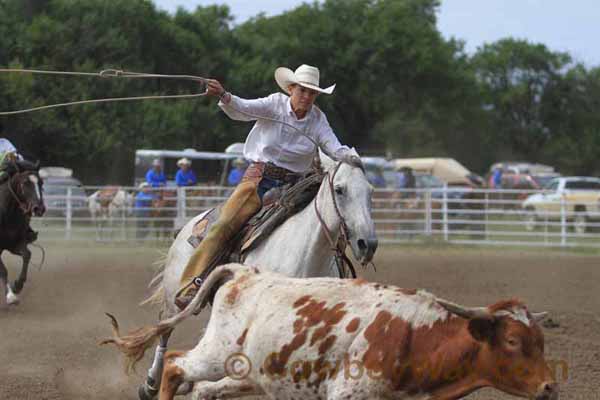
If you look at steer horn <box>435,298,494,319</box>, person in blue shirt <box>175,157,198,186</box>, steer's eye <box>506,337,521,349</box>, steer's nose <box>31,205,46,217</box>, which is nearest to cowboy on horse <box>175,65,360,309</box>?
steer horn <box>435,298,494,319</box>

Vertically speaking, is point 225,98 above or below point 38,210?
above

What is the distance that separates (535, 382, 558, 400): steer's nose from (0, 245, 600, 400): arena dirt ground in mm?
2247

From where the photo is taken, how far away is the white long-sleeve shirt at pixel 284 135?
627 centimetres

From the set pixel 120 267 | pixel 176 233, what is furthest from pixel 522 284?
pixel 176 233

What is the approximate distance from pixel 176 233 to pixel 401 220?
540 inches

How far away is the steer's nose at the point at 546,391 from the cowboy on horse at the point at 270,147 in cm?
251

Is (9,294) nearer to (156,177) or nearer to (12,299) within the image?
(12,299)

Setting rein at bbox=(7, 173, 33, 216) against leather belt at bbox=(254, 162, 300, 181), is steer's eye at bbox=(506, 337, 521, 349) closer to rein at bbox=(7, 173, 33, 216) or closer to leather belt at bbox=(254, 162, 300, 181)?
leather belt at bbox=(254, 162, 300, 181)

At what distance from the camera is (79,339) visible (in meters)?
9.30

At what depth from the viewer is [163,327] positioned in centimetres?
488

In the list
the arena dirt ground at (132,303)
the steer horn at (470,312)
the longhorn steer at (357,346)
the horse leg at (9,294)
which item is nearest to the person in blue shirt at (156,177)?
the arena dirt ground at (132,303)

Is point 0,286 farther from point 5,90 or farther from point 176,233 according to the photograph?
point 5,90

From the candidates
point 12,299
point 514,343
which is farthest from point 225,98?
point 12,299
